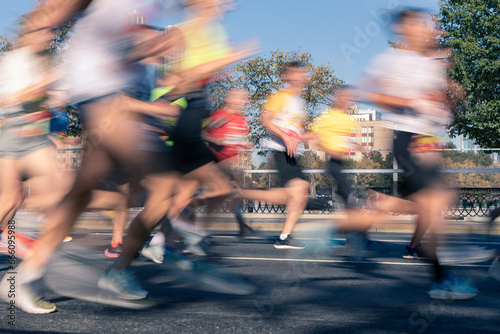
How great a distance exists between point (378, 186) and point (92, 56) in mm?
9516

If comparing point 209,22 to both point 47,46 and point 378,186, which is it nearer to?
point 47,46

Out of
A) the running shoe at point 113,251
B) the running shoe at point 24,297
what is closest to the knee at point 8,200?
the running shoe at point 24,297

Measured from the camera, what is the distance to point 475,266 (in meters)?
5.16

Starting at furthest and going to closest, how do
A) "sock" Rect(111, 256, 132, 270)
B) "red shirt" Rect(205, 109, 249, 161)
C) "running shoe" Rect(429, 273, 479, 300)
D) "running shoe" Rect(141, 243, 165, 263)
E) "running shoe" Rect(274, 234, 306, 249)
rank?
"running shoe" Rect(274, 234, 306, 249), "red shirt" Rect(205, 109, 249, 161), "running shoe" Rect(141, 243, 165, 263), "running shoe" Rect(429, 273, 479, 300), "sock" Rect(111, 256, 132, 270)

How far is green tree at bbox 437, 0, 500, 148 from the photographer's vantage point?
1275 inches

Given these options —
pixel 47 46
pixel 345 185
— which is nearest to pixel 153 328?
pixel 47 46

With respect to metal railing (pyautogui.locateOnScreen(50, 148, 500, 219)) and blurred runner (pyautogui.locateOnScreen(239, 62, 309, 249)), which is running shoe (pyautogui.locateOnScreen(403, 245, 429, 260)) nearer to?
blurred runner (pyautogui.locateOnScreen(239, 62, 309, 249))

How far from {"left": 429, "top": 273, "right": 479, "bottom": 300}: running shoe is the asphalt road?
0.20ft

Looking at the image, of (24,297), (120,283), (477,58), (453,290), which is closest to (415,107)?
(453,290)

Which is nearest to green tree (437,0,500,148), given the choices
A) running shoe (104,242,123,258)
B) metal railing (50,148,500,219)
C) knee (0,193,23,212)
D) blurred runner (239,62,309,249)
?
metal railing (50,148,500,219)

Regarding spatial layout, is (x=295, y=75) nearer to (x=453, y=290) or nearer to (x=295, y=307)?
(x=453, y=290)

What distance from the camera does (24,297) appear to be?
10.1 feet

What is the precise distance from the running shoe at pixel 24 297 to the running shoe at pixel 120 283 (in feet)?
Answer: 1.01

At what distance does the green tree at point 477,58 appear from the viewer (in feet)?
106
